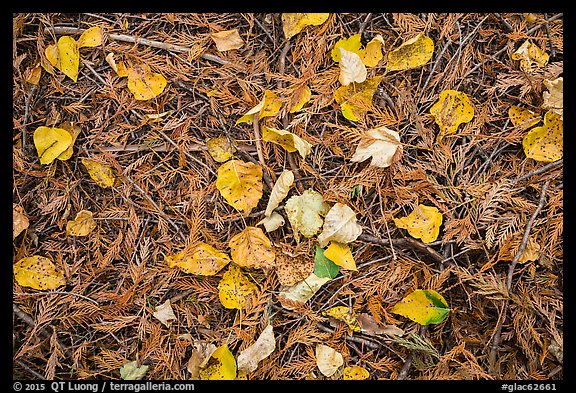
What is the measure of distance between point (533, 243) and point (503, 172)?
0.30 meters

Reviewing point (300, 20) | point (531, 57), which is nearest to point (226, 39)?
point (300, 20)

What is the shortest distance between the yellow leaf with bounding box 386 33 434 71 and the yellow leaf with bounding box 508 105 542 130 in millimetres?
407

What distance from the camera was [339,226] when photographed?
6.33 ft

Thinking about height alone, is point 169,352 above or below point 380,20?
below

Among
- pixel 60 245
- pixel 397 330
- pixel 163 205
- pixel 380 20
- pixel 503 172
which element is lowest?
pixel 397 330

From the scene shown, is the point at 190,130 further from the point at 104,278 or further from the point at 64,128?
the point at 104,278

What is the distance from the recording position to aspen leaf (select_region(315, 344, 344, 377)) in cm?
193

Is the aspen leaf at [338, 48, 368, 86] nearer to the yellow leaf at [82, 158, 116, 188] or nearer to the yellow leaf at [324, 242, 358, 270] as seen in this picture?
the yellow leaf at [324, 242, 358, 270]

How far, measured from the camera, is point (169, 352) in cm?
198

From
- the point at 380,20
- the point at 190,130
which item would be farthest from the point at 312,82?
the point at 190,130

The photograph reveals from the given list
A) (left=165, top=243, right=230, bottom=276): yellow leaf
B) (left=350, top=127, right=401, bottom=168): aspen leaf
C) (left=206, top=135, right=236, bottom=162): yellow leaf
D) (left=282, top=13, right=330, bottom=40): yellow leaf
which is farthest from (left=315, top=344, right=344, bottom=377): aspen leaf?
(left=282, top=13, right=330, bottom=40): yellow leaf

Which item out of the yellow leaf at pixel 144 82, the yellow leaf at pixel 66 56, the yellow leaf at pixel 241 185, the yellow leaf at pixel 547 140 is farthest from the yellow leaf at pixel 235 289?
the yellow leaf at pixel 547 140

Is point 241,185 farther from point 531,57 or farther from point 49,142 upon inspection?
point 531,57
